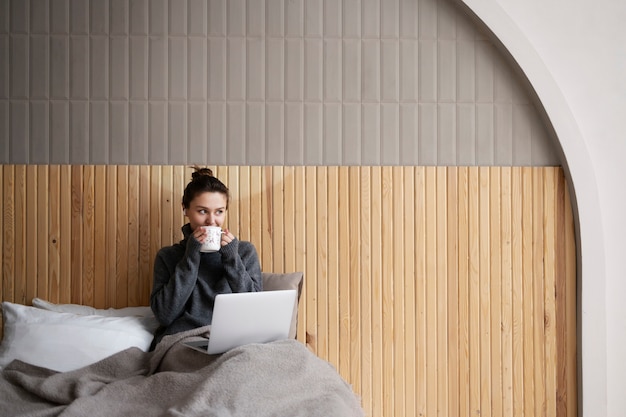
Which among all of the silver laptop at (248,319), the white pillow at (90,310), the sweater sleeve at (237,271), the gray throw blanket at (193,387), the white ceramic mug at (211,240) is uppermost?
the white ceramic mug at (211,240)

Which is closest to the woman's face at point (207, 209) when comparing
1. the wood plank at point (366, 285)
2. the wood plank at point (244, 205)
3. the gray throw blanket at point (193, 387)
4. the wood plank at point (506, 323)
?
the wood plank at point (244, 205)

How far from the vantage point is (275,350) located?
2016 millimetres

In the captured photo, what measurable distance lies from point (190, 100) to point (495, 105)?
52.2 inches

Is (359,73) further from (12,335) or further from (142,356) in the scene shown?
(12,335)

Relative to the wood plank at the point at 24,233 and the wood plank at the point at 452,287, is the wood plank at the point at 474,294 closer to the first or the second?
the wood plank at the point at 452,287

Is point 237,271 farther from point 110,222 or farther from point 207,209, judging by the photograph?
point 110,222

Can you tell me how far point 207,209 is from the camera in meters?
2.51

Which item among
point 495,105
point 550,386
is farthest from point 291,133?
point 550,386

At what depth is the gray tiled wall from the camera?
280 cm

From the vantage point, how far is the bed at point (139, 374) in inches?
71.2

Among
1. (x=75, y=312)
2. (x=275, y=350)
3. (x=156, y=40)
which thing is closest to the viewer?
(x=275, y=350)

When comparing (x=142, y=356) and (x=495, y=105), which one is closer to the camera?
(x=142, y=356)

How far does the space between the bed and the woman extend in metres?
0.14

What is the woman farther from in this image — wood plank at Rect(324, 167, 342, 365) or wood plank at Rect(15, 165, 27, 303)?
wood plank at Rect(15, 165, 27, 303)
